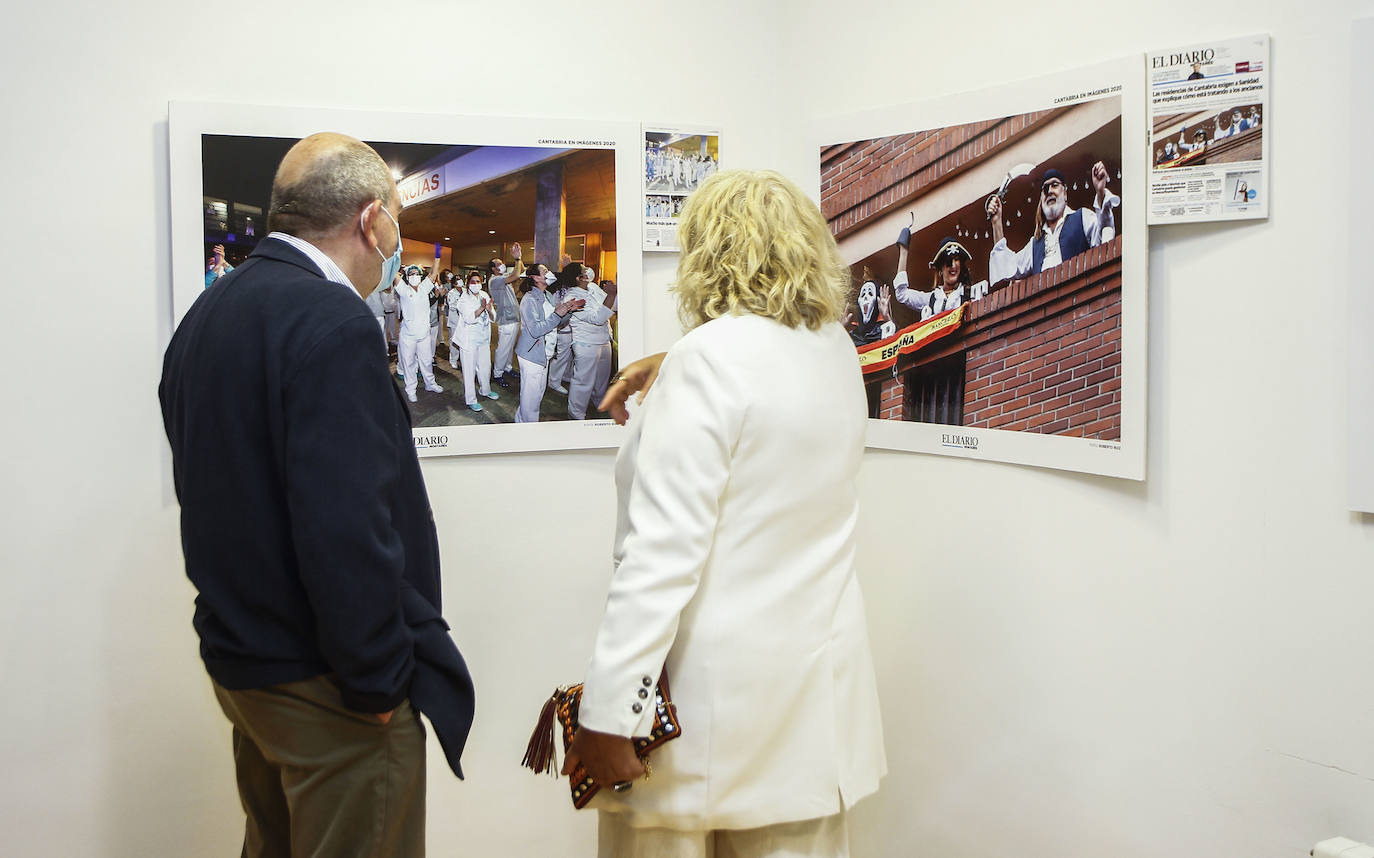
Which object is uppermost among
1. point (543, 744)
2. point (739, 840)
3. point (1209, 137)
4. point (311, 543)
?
point (1209, 137)

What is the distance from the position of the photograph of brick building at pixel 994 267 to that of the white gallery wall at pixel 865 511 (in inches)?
4.8

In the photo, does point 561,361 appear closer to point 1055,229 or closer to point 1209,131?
point 1055,229

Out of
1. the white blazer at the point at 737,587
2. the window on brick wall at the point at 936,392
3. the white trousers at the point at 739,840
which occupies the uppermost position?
the window on brick wall at the point at 936,392

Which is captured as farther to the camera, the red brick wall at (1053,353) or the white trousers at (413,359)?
the white trousers at (413,359)

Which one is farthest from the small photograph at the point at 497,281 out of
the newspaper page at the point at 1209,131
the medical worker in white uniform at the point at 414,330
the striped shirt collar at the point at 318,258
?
the newspaper page at the point at 1209,131

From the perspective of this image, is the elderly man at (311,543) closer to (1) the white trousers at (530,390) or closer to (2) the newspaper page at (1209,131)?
(1) the white trousers at (530,390)

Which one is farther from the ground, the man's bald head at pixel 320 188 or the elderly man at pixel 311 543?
the man's bald head at pixel 320 188

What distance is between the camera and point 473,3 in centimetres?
264

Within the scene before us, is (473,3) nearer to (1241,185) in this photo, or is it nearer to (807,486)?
(807,486)

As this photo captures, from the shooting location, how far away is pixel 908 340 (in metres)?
2.58

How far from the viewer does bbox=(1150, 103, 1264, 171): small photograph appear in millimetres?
1816

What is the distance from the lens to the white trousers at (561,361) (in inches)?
109

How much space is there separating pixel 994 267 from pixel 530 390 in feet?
4.34

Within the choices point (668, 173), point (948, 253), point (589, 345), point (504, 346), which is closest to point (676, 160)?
point (668, 173)
